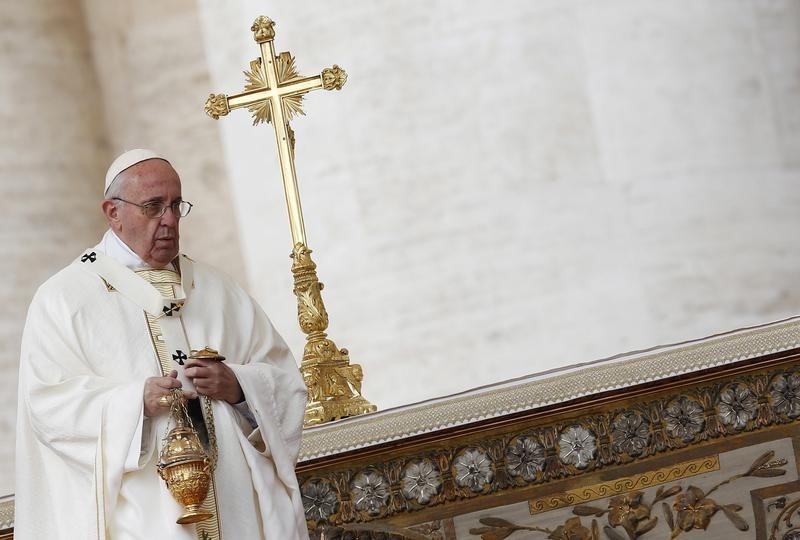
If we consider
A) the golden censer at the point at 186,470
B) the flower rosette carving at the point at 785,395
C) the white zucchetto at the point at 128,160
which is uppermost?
the white zucchetto at the point at 128,160

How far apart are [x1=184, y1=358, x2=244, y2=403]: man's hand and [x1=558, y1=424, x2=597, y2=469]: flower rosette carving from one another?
5.29ft

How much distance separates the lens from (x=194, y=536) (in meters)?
4.42

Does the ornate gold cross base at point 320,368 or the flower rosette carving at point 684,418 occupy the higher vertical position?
the ornate gold cross base at point 320,368

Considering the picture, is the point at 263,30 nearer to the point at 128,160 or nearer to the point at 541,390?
the point at 128,160

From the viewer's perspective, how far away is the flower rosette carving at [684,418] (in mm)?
5773

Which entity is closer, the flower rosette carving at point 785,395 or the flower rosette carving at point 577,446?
the flower rosette carving at point 577,446

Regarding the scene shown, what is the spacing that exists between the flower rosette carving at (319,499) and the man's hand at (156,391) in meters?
1.33

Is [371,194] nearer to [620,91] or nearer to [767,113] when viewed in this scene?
[620,91]

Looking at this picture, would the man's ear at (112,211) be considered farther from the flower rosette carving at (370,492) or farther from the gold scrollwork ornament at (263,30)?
the gold scrollwork ornament at (263,30)

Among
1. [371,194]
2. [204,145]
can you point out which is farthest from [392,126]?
[204,145]

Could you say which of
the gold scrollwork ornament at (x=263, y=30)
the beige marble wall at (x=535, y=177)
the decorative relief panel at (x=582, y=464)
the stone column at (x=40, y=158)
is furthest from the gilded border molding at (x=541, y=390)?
the stone column at (x=40, y=158)

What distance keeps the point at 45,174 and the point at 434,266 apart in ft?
8.73

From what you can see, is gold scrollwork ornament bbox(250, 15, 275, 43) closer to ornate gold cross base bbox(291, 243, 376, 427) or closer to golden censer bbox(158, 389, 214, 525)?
ornate gold cross base bbox(291, 243, 376, 427)

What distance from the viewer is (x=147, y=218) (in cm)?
474
